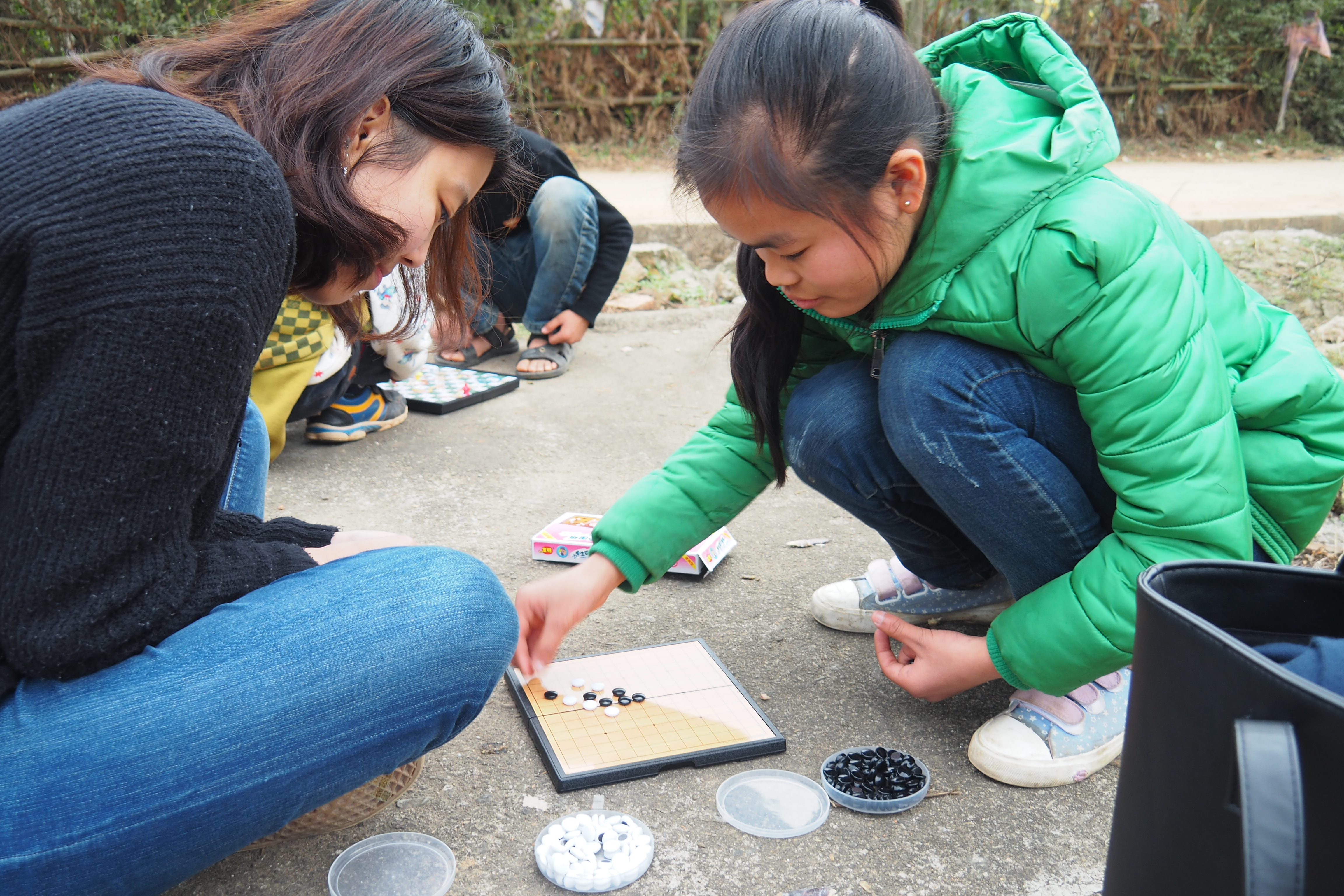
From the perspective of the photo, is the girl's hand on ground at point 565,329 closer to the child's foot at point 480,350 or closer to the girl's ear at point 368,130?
the child's foot at point 480,350

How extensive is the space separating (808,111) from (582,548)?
3.51 feet

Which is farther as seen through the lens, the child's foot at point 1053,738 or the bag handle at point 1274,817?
the child's foot at point 1053,738

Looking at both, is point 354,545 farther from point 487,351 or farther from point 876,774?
point 487,351

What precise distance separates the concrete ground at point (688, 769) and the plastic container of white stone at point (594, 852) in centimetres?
2


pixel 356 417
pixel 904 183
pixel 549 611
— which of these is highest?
pixel 904 183

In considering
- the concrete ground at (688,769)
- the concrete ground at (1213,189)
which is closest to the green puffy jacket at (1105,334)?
the concrete ground at (688,769)

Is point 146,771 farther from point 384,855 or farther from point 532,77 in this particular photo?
point 532,77

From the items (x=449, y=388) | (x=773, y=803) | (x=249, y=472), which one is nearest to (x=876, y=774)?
(x=773, y=803)

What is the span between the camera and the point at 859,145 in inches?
51.7

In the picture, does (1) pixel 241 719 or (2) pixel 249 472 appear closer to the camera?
(1) pixel 241 719

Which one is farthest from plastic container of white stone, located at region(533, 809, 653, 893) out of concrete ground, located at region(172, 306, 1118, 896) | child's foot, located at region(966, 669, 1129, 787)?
child's foot, located at region(966, 669, 1129, 787)

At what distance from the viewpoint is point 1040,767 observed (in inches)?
57.6

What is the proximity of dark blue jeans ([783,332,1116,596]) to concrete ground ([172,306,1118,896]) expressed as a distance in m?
0.31

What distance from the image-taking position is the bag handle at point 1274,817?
0.68 m
